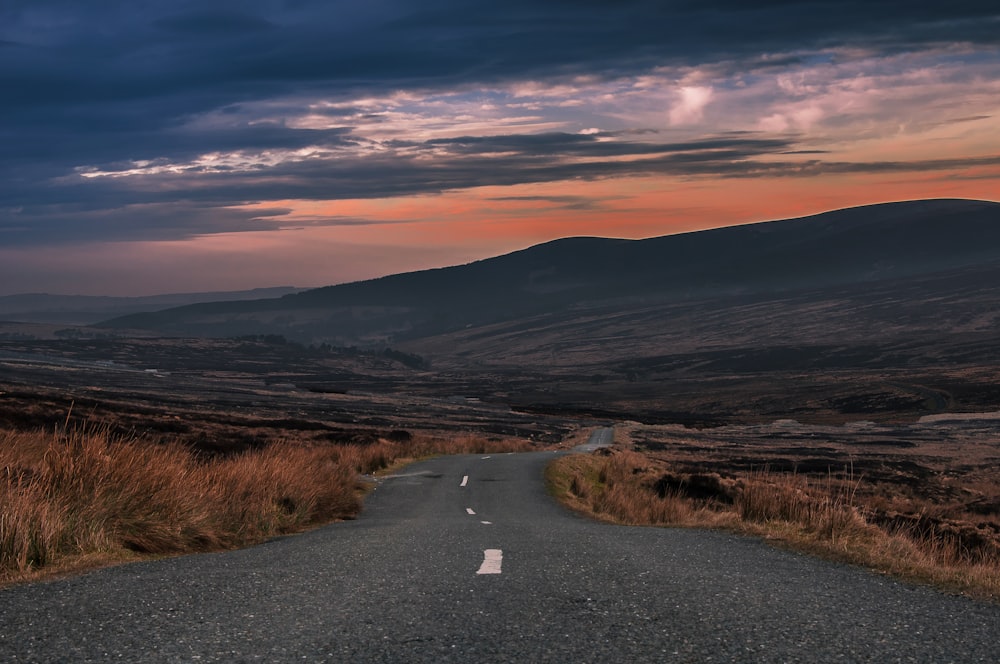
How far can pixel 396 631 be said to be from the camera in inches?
268

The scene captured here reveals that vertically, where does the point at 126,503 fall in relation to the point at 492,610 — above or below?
below

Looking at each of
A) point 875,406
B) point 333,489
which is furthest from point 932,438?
point 333,489

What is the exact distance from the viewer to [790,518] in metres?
17.2

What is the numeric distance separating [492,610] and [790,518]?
11.0m

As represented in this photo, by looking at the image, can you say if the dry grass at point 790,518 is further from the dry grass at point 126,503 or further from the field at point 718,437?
the dry grass at point 126,503

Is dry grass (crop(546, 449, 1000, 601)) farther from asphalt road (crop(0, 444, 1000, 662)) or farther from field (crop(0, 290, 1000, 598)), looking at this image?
asphalt road (crop(0, 444, 1000, 662))

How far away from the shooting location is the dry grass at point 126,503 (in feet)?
33.0

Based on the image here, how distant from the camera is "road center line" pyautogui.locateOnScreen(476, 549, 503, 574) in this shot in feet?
32.5

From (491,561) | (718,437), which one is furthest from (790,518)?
(718,437)

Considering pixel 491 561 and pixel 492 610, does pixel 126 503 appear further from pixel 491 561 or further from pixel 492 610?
pixel 492 610

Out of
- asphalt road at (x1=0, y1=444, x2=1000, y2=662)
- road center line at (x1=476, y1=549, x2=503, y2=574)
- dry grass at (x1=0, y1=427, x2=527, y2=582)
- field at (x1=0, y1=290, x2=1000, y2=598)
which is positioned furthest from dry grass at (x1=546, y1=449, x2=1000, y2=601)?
dry grass at (x1=0, y1=427, x2=527, y2=582)

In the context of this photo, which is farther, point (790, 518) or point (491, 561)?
point (790, 518)

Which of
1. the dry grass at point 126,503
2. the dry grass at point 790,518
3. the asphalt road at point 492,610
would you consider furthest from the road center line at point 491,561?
the dry grass at point 790,518

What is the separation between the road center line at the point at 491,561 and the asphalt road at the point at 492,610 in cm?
2
